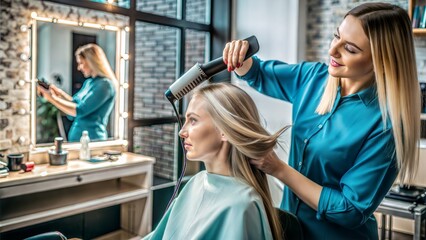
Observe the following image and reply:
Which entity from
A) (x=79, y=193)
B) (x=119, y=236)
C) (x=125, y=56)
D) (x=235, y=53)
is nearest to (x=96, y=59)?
(x=125, y=56)

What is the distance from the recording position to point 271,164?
1.13 meters

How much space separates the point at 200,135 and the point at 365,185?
507mm

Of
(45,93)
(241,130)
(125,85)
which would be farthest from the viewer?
(125,85)

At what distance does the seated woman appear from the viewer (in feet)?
3.92

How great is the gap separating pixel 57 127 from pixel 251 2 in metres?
2.10

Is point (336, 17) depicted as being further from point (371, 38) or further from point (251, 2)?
point (371, 38)

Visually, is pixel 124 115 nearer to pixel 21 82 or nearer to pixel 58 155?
pixel 58 155

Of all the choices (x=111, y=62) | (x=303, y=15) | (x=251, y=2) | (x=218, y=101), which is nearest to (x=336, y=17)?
(x=303, y=15)

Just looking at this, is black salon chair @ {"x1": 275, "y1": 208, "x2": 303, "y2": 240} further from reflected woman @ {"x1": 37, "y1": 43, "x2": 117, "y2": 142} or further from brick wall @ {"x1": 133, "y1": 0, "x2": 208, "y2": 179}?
brick wall @ {"x1": 133, "y1": 0, "x2": 208, "y2": 179}

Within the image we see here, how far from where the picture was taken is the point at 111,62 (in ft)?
10.1

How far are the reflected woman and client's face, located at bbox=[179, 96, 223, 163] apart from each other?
170 cm

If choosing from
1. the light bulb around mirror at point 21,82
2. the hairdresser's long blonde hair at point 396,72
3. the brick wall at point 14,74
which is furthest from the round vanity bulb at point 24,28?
the hairdresser's long blonde hair at point 396,72

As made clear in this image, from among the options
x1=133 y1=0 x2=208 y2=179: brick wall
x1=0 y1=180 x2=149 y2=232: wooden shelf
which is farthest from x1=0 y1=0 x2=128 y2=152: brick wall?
x1=133 y1=0 x2=208 y2=179: brick wall

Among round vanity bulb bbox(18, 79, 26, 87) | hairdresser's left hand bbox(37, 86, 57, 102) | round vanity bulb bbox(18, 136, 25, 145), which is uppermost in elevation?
round vanity bulb bbox(18, 79, 26, 87)
